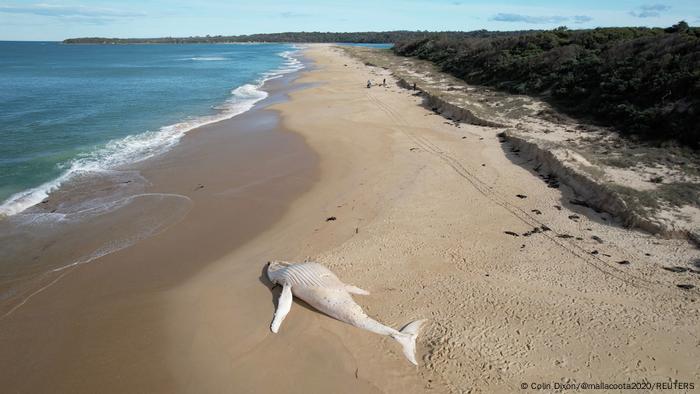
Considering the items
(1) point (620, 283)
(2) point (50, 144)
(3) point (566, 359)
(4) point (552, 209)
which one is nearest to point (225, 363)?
(3) point (566, 359)

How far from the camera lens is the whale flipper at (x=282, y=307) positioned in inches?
272

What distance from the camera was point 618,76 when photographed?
1983 cm

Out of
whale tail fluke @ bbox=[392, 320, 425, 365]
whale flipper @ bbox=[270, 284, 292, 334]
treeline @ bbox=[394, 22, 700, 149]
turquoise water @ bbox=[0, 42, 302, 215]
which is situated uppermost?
treeline @ bbox=[394, 22, 700, 149]

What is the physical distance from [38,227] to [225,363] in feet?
25.1

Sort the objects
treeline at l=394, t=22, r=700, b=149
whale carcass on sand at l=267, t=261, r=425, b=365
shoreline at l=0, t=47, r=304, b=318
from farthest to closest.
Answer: treeline at l=394, t=22, r=700, b=149
shoreline at l=0, t=47, r=304, b=318
whale carcass on sand at l=267, t=261, r=425, b=365

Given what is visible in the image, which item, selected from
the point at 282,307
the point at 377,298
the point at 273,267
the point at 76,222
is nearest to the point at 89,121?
the point at 76,222

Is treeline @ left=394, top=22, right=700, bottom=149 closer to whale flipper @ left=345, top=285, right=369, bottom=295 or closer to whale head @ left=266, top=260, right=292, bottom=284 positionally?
whale flipper @ left=345, top=285, right=369, bottom=295

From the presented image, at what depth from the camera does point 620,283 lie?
25.3 ft

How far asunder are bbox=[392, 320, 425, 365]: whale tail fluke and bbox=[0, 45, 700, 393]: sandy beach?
0.42 ft

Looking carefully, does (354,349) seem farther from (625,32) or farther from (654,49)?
(625,32)

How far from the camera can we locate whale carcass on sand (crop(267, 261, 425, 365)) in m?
6.66

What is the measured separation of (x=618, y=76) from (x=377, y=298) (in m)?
19.3

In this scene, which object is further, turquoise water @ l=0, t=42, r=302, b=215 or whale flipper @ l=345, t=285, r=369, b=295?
turquoise water @ l=0, t=42, r=302, b=215

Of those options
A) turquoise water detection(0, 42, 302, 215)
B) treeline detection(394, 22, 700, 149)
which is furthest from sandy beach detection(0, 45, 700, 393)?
treeline detection(394, 22, 700, 149)
